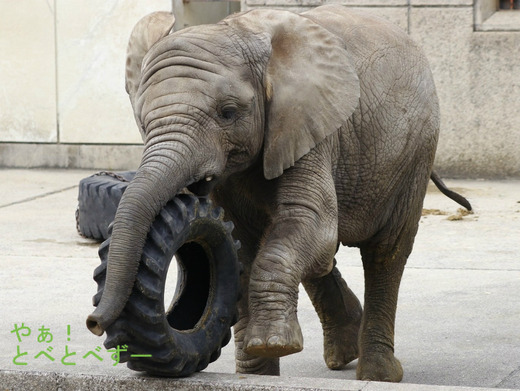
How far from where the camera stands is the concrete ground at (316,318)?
4.38 meters

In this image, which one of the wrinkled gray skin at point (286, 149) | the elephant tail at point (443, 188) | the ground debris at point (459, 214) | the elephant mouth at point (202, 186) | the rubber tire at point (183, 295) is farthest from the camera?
the ground debris at point (459, 214)

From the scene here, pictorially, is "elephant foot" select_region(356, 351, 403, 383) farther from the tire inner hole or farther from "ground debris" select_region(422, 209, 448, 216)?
"ground debris" select_region(422, 209, 448, 216)

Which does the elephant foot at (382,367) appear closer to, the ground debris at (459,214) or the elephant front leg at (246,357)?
the elephant front leg at (246,357)

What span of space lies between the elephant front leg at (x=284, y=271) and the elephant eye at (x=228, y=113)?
0.39m

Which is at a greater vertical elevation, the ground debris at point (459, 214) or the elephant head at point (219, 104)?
the elephant head at point (219, 104)

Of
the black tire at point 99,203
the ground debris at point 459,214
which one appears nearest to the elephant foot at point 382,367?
the black tire at point 99,203

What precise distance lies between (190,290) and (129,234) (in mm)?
771

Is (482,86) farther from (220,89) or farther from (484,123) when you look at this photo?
(220,89)

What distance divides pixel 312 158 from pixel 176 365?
3.16 feet

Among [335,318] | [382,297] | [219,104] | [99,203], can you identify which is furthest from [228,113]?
[99,203]

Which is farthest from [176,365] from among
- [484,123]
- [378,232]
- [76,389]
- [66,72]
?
[66,72]

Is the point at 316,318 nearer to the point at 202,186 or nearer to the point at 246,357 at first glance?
the point at 246,357

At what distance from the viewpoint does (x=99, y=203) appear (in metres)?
8.49

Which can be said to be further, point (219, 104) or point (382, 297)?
point (382, 297)
